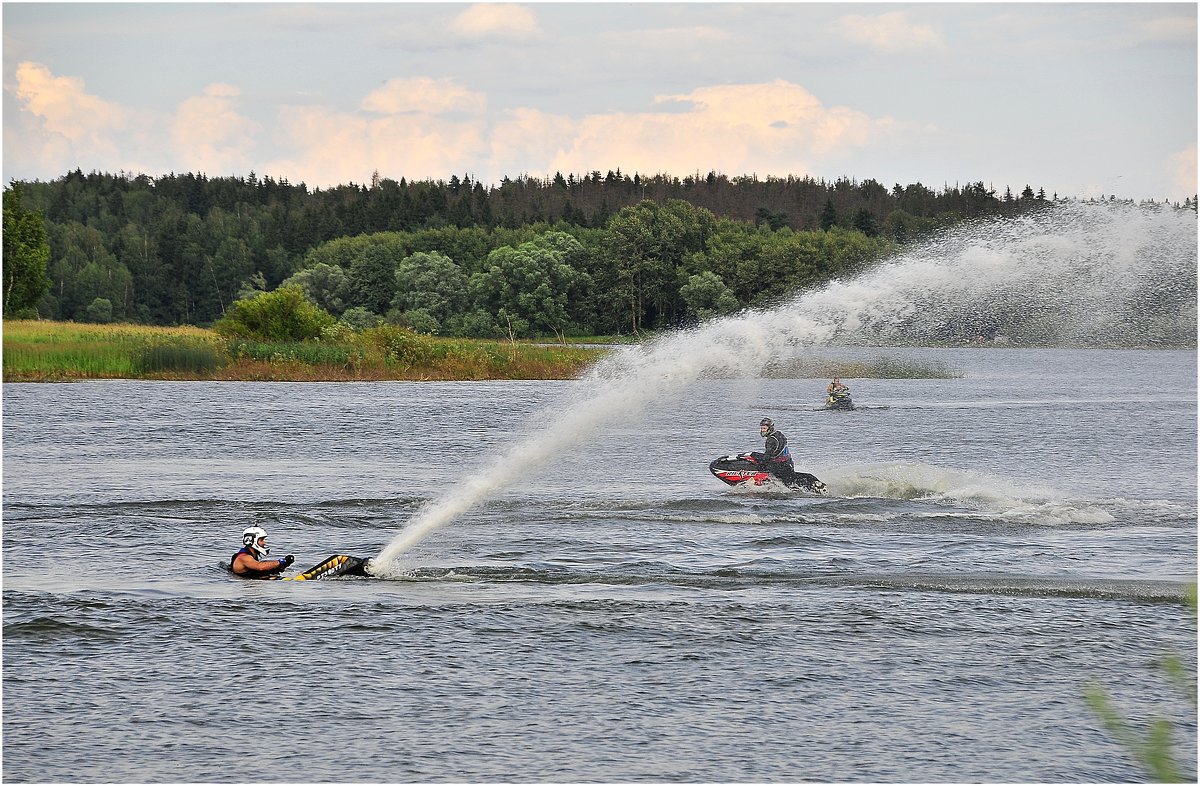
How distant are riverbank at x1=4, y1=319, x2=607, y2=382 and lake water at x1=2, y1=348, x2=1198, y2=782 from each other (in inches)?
1345

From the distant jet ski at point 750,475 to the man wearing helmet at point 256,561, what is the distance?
43.0 ft

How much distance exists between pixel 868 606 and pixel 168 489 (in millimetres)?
19399

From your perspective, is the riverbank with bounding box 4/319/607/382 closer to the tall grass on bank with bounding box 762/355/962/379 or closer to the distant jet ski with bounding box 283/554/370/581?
the tall grass on bank with bounding box 762/355/962/379

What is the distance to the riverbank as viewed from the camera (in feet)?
242

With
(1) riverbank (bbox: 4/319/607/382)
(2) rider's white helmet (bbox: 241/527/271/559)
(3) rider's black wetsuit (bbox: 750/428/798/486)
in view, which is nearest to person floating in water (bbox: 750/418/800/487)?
(3) rider's black wetsuit (bbox: 750/428/798/486)

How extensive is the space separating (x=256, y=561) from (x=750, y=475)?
13772 mm

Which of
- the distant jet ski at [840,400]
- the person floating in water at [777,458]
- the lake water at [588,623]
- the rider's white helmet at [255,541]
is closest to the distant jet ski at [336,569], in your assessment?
the lake water at [588,623]

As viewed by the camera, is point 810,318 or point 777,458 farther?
point 810,318

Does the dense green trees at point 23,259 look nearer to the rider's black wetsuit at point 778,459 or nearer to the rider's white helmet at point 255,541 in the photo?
the rider's black wetsuit at point 778,459

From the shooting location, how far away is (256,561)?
22781mm

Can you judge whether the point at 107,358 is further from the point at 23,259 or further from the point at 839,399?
the point at 23,259

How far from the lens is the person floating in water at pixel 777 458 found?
32.1 meters

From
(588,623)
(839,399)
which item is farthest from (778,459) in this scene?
(839,399)

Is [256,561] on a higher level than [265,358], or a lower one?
lower
